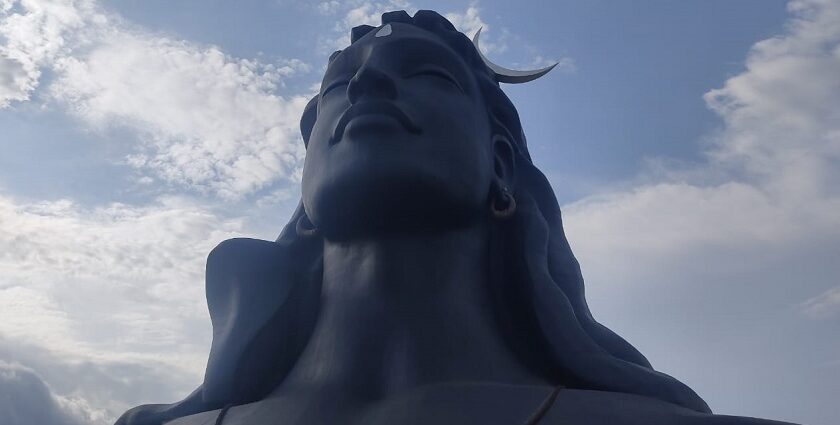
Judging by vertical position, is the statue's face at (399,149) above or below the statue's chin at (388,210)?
above

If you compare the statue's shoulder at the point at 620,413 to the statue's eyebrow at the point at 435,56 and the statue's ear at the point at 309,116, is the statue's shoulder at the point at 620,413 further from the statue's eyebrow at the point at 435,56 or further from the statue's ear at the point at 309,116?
the statue's ear at the point at 309,116

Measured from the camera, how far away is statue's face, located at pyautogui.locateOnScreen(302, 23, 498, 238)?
20.5 ft

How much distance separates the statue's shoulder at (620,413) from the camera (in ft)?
16.8

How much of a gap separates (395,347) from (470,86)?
8.50 ft

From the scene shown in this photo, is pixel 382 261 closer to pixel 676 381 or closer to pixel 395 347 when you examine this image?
pixel 395 347

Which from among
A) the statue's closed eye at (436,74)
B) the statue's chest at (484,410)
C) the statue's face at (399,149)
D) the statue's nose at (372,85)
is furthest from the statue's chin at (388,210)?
the statue's chest at (484,410)

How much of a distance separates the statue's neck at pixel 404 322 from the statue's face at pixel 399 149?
208 mm

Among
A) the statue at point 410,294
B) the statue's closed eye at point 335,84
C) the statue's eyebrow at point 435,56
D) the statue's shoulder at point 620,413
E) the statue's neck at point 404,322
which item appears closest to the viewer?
the statue's shoulder at point 620,413

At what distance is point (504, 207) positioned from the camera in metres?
7.00

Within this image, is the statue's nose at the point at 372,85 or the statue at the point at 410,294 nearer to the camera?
the statue at the point at 410,294

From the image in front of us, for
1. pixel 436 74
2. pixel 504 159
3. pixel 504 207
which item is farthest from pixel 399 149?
pixel 504 159

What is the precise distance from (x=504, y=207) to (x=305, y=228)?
1818 mm

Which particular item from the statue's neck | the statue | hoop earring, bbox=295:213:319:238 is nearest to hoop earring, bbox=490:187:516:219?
the statue

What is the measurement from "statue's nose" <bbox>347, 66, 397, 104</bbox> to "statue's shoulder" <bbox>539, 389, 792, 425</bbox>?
274 cm
